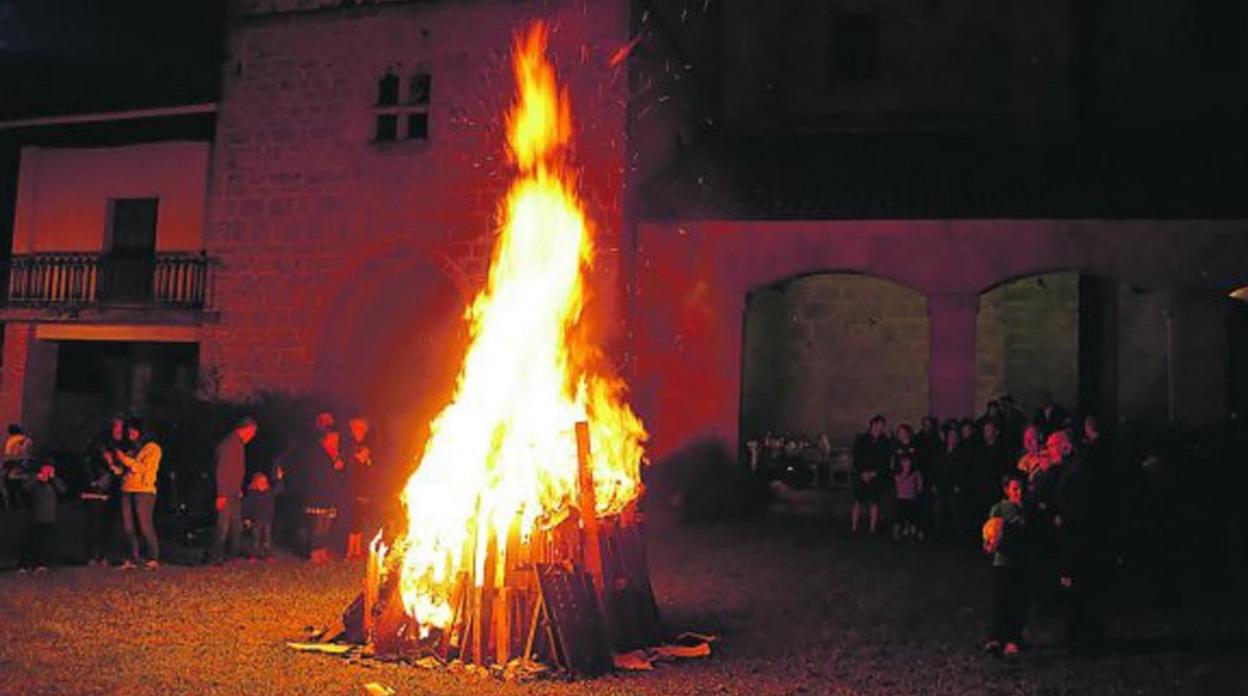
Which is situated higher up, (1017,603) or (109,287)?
(109,287)

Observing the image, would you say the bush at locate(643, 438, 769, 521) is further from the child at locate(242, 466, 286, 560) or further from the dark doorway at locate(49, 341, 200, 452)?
the dark doorway at locate(49, 341, 200, 452)

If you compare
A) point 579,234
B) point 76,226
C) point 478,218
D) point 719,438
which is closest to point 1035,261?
point 719,438

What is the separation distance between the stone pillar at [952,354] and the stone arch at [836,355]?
4.33 meters

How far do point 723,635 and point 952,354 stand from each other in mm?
9025

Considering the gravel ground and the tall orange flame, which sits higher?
the tall orange flame

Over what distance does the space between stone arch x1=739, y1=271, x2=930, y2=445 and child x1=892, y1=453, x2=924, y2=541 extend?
6991 millimetres

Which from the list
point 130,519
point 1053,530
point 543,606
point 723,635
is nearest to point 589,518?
point 543,606

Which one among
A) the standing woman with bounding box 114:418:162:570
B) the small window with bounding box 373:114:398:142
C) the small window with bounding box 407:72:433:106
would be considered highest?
the small window with bounding box 407:72:433:106

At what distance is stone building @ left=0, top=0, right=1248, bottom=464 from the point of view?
52.3 feet

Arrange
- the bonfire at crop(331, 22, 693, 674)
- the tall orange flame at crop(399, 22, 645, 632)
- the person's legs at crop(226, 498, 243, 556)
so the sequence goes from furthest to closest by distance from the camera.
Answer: the person's legs at crop(226, 498, 243, 556)
the tall orange flame at crop(399, 22, 645, 632)
the bonfire at crop(331, 22, 693, 674)

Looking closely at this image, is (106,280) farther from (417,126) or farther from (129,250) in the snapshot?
(417,126)

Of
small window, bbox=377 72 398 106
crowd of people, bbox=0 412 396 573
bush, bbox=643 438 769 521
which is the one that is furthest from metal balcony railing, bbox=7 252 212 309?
bush, bbox=643 438 769 521

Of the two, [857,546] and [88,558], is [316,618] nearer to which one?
[88,558]

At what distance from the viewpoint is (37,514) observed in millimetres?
10953
